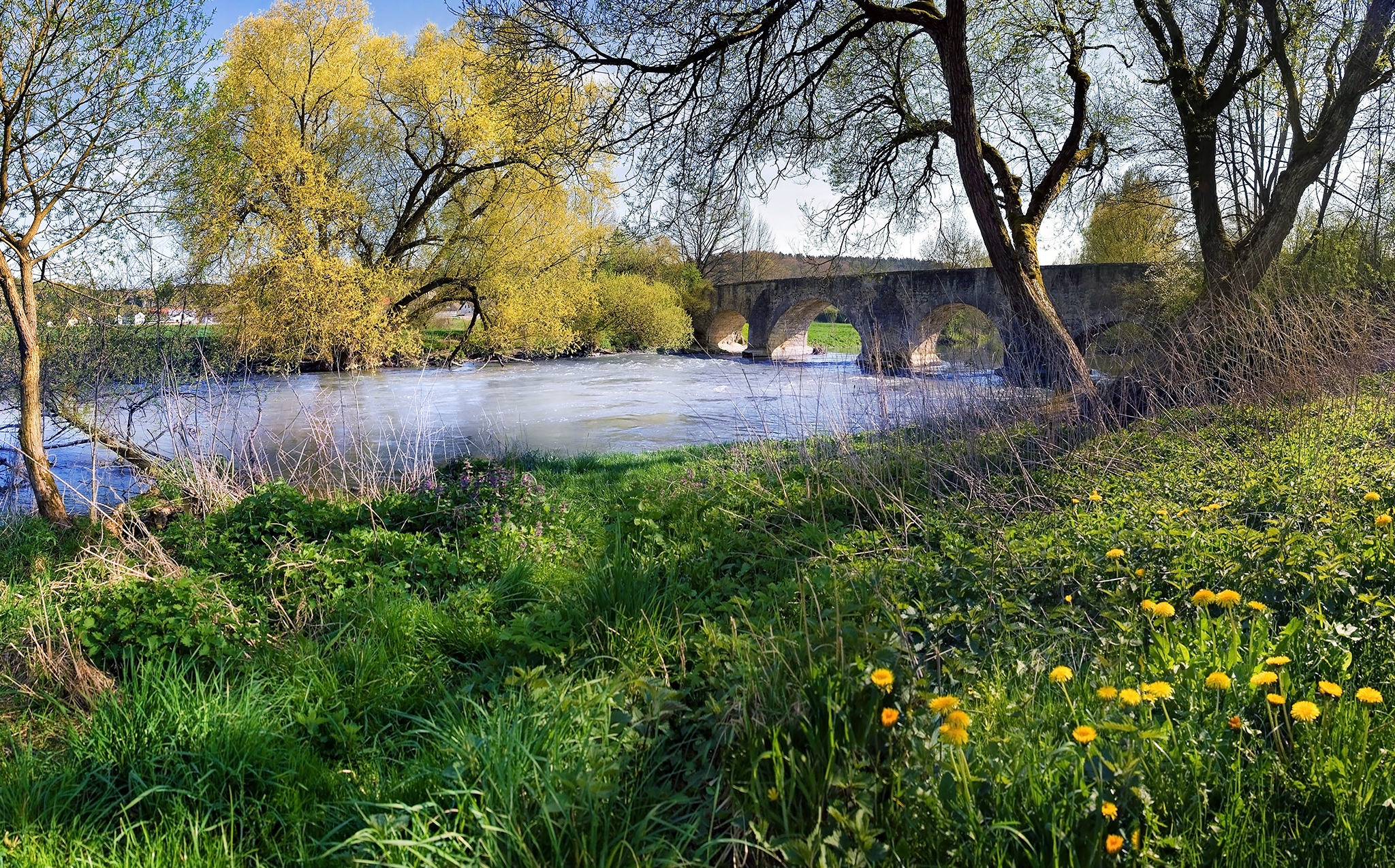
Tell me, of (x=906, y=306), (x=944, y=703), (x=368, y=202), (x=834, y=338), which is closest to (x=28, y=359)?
(x=944, y=703)

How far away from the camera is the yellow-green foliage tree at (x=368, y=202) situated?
1845 cm

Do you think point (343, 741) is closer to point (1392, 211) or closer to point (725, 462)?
point (725, 462)

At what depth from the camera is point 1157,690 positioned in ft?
6.39

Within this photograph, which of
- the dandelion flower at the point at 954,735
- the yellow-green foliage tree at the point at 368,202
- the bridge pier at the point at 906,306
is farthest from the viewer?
the yellow-green foliage tree at the point at 368,202

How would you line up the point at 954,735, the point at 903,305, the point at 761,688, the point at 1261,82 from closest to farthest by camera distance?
the point at 954,735
the point at 761,688
the point at 1261,82
the point at 903,305

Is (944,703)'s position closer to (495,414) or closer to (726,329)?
(495,414)

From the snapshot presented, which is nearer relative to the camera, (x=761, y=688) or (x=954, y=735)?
(x=954, y=735)

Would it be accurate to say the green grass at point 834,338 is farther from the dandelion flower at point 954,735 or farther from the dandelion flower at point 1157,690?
the dandelion flower at point 954,735

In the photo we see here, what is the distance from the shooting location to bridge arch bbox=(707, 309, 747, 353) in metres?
40.6

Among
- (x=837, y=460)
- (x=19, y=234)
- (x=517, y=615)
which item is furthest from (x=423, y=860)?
(x=19, y=234)

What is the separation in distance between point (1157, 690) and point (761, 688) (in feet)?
3.24

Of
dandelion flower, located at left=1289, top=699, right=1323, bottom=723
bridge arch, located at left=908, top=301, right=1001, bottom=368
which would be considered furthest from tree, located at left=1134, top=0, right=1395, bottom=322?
bridge arch, located at left=908, top=301, right=1001, bottom=368

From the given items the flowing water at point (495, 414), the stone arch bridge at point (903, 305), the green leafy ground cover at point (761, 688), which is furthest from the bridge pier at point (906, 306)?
the green leafy ground cover at point (761, 688)

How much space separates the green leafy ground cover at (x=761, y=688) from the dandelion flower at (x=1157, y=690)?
0.02 m
